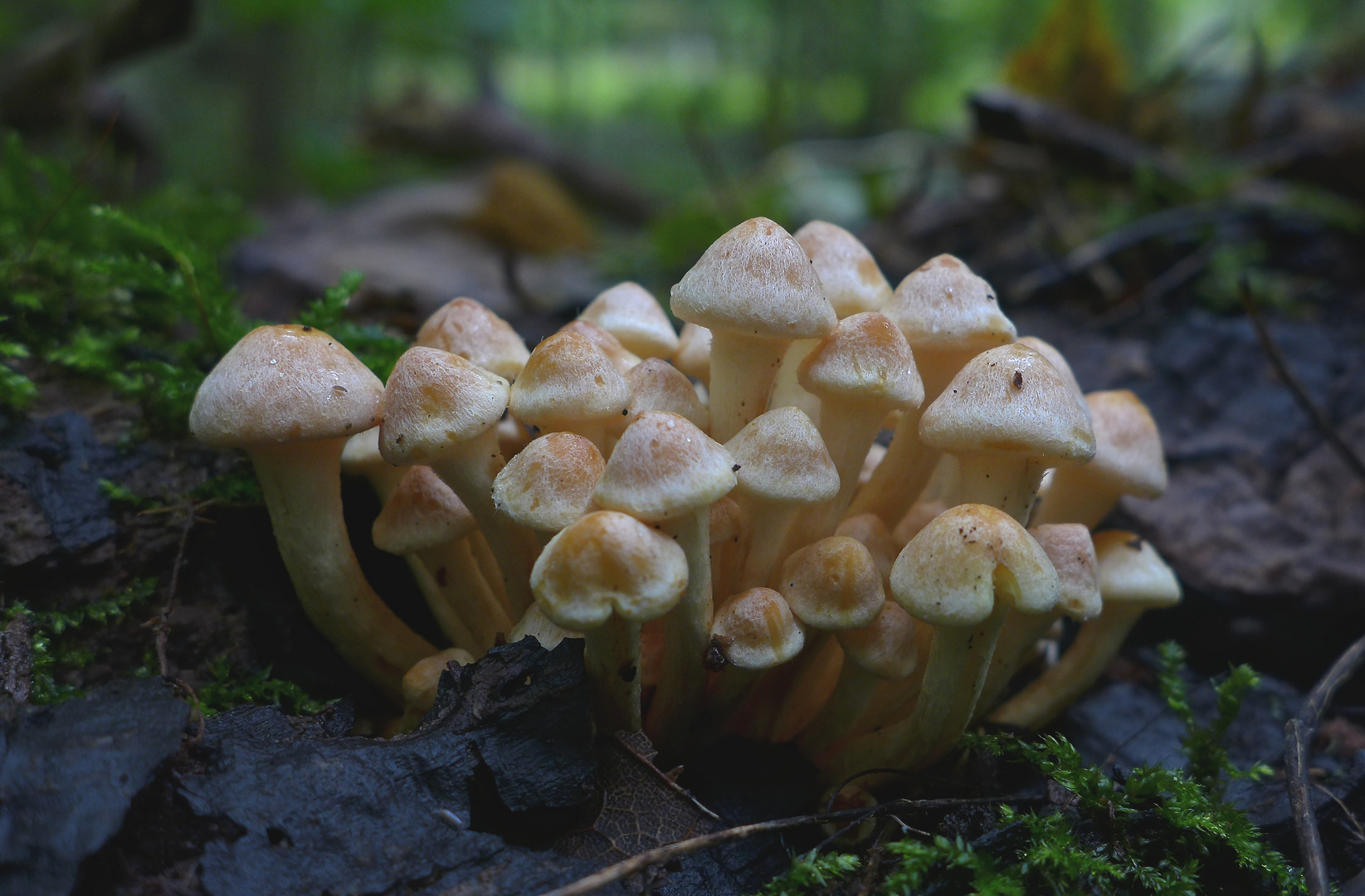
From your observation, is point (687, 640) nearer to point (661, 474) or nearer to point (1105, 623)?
point (661, 474)

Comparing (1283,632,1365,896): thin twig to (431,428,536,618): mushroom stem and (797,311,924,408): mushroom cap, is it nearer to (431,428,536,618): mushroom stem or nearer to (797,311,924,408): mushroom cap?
(797,311,924,408): mushroom cap

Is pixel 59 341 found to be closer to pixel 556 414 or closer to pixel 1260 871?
pixel 556 414

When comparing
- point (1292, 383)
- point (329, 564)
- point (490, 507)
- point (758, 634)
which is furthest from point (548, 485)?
point (1292, 383)

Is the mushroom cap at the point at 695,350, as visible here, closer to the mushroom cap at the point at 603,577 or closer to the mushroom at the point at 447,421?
the mushroom at the point at 447,421

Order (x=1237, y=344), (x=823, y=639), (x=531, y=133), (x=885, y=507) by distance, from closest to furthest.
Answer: (x=823, y=639) → (x=885, y=507) → (x=1237, y=344) → (x=531, y=133)

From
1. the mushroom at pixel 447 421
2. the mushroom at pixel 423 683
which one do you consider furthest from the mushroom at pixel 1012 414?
the mushroom at pixel 423 683

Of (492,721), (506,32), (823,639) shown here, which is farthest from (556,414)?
(506,32)

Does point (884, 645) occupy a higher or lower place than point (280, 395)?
lower
